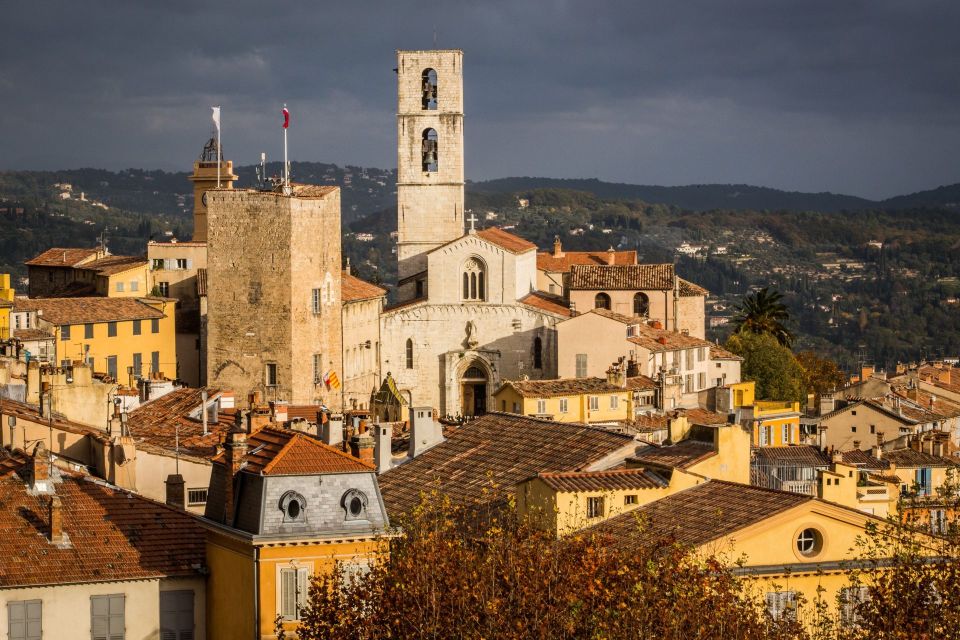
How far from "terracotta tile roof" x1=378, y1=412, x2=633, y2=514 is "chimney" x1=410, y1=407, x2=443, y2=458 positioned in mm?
363

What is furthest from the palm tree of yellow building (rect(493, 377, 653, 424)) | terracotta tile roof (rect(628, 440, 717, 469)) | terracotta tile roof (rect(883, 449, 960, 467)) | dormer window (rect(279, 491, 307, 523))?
dormer window (rect(279, 491, 307, 523))

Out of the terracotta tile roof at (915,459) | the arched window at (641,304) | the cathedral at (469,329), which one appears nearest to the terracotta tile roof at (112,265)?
the cathedral at (469,329)

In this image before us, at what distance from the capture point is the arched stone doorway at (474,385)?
265 ft

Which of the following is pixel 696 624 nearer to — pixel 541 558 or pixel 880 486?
pixel 541 558

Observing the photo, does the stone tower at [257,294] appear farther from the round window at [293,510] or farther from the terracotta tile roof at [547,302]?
the round window at [293,510]

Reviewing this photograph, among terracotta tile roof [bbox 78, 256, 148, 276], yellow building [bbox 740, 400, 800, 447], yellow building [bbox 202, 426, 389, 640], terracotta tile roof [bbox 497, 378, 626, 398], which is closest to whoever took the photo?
yellow building [bbox 202, 426, 389, 640]

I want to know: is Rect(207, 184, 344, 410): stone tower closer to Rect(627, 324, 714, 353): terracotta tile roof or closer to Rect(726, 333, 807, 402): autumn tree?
Rect(627, 324, 714, 353): terracotta tile roof

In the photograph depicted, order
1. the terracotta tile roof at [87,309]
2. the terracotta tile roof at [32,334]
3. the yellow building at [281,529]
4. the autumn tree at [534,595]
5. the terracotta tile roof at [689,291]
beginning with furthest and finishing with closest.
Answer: the terracotta tile roof at [689,291] → the terracotta tile roof at [87,309] → the terracotta tile roof at [32,334] → the yellow building at [281,529] → the autumn tree at [534,595]

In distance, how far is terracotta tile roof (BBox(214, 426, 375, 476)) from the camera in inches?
1164

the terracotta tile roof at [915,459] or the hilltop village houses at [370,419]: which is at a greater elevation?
the hilltop village houses at [370,419]

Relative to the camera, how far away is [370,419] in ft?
186

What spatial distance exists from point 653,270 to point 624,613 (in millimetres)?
63436

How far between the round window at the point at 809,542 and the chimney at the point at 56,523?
10254 millimetres

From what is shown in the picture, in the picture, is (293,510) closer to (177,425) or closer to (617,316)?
(177,425)
